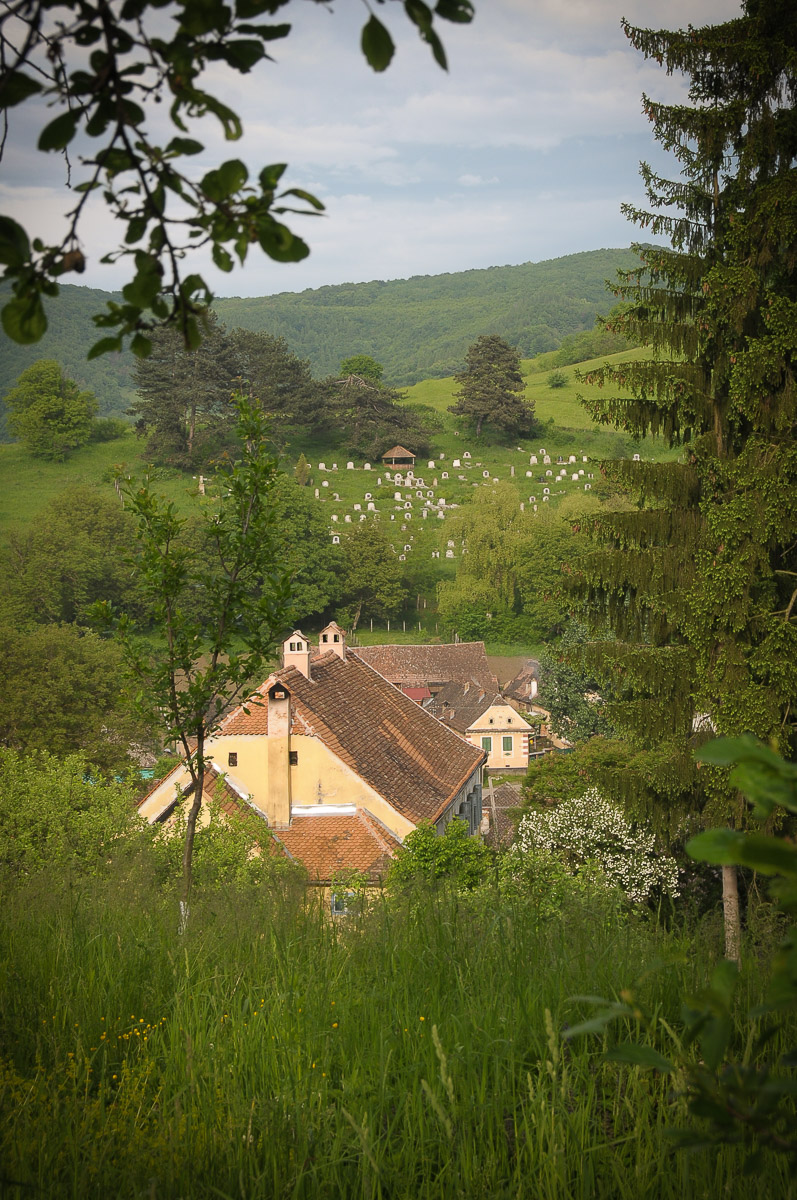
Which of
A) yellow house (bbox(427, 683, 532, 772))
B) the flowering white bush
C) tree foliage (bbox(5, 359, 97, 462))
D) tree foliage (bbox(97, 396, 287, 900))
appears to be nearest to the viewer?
tree foliage (bbox(97, 396, 287, 900))

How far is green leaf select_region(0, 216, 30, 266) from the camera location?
4.67 feet

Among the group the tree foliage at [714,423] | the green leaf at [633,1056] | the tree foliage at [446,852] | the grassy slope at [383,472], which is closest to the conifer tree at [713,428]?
the tree foliage at [714,423]

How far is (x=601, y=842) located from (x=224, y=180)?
18.2 meters

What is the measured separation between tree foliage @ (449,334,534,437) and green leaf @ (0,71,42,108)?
111 m

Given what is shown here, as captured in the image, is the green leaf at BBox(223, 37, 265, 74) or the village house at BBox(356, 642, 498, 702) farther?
the village house at BBox(356, 642, 498, 702)

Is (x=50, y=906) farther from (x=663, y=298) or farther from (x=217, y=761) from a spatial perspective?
(x=217, y=761)

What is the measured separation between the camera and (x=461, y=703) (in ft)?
178

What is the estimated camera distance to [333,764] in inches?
776

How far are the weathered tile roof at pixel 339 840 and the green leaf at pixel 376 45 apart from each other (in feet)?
54.6

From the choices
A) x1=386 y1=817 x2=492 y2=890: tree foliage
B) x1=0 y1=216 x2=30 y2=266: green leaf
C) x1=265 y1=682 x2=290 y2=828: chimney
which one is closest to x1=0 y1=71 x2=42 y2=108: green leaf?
x1=0 y1=216 x2=30 y2=266: green leaf

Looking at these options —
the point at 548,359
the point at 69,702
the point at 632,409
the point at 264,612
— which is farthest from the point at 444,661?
the point at 548,359

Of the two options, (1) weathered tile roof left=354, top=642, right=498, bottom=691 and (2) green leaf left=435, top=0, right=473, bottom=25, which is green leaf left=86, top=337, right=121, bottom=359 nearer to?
(2) green leaf left=435, top=0, right=473, bottom=25

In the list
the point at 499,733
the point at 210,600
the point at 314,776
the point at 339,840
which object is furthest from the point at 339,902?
the point at 499,733

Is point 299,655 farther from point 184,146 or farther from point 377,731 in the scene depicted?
point 184,146
